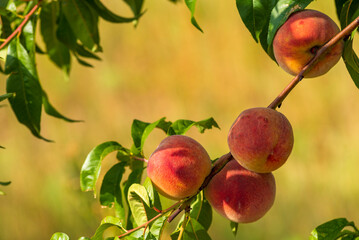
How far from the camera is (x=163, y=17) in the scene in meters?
4.12

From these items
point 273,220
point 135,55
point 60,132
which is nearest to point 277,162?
point 273,220

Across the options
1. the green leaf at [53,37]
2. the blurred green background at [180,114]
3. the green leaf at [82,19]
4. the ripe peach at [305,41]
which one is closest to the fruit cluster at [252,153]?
the ripe peach at [305,41]

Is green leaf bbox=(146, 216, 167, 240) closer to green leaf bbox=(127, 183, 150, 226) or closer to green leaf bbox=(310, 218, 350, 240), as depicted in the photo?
green leaf bbox=(127, 183, 150, 226)

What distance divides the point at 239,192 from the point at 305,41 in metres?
0.26

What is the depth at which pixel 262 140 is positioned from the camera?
2.59ft

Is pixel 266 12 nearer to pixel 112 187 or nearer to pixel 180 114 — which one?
pixel 112 187

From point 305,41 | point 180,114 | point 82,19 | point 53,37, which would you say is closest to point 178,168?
point 305,41

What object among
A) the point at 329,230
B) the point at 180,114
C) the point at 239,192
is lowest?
the point at 180,114

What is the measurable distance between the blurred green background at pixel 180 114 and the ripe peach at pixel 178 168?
3.79 feet

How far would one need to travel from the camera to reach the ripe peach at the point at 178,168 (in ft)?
2.71

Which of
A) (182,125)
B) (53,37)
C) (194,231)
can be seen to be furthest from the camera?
(53,37)

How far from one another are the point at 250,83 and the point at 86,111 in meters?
1.14

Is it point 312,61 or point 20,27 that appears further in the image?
point 20,27

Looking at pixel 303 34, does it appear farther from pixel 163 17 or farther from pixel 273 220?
pixel 163 17
